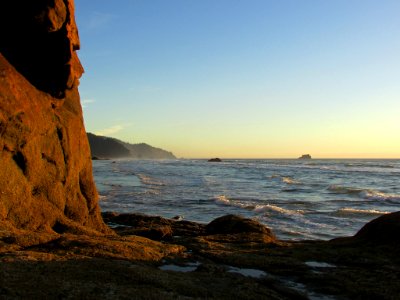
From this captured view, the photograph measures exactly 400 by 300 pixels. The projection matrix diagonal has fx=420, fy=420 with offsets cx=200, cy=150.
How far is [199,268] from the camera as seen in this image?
6867mm

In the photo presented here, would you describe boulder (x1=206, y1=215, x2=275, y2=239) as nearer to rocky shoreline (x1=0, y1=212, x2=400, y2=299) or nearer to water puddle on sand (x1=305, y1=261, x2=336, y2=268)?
rocky shoreline (x1=0, y1=212, x2=400, y2=299)

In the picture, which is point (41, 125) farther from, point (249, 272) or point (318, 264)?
point (318, 264)

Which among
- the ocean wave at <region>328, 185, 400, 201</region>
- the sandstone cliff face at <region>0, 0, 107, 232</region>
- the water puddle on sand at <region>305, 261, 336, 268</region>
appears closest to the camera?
the water puddle on sand at <region>305, 261, 336, 268</region>

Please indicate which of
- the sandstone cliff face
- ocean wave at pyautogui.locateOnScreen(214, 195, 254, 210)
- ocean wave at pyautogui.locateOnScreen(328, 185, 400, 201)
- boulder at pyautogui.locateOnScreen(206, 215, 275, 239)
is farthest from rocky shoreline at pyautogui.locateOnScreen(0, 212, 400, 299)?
ocean wave at pyautogui.locateOnScreen(328, 185, 400, 201)

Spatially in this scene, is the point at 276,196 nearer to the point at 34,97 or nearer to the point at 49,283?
the point at 34,97

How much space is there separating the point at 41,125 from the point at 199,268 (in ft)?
17.1

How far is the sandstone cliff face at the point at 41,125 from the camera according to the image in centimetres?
852

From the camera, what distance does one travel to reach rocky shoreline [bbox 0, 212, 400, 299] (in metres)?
4.94

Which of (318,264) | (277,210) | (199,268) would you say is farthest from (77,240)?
(277,210)

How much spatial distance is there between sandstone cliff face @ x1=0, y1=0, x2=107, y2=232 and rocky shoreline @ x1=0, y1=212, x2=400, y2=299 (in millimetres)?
1130

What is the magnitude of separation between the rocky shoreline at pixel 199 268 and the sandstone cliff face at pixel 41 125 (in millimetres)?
1130

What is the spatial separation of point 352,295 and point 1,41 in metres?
8.93

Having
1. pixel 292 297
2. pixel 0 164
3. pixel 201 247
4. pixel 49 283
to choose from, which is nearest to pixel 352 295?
pixel 292 297

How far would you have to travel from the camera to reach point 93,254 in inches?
255
